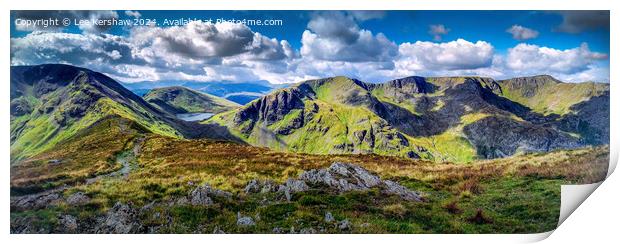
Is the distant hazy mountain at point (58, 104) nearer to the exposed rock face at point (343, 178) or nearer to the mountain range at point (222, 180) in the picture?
the mountain range at point (222, 180)

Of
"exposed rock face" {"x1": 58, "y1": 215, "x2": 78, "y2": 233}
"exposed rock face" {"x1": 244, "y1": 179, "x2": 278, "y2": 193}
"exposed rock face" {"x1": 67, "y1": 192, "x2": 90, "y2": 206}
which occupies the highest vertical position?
"exposed rock face" {"x1": 244, "y1": 179, "x2": 278, "y2": 193}

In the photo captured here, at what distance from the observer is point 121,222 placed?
2075cm

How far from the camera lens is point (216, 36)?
2564cm

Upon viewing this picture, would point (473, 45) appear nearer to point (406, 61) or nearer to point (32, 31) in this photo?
point (406, 61)

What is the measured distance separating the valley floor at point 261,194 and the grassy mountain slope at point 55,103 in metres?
0.98

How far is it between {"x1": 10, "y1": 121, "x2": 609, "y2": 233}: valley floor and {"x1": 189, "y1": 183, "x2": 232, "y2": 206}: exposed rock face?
5 cm

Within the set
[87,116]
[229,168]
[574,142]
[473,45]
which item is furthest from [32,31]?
[574,142]

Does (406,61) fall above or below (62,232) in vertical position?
above

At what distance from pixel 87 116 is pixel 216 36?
10.6 m

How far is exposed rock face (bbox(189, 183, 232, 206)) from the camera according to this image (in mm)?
21281

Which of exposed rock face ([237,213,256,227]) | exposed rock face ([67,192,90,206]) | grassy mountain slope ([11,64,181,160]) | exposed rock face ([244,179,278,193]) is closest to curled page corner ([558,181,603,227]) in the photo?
exposed rock face ([244,179,278,193])

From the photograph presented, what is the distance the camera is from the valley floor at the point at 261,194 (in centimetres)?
1984

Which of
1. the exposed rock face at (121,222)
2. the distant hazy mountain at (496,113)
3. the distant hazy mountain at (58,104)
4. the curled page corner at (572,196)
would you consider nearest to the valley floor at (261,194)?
the exposed rock face at (121,222)

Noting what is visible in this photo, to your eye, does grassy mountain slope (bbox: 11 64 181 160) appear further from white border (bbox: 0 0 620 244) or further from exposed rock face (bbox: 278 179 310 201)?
exposed rock face (bbox: 278 179 310 201)
